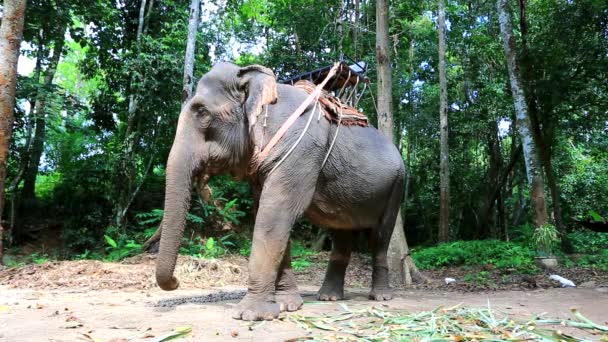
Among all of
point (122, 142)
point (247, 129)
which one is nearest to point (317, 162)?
point (247, 129)

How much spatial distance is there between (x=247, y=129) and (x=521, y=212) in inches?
746

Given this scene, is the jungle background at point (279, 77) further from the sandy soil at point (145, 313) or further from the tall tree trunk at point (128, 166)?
the sandy soil at point (145, 313)

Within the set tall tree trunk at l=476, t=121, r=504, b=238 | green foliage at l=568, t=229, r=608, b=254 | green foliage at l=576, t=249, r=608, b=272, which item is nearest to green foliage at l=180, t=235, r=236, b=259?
green foliage at l=576, t=249, r=608, b=272

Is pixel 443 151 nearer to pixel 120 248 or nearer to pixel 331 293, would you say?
pixel 120 248

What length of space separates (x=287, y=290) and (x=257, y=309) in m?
0.86

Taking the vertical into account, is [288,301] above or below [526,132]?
below

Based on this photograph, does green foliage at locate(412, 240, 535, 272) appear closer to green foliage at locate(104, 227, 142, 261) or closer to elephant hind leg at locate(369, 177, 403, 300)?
elephant hind leg at locate(369, 177, 403, 300)

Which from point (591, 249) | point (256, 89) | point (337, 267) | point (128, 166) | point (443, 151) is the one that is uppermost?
point (443, 151)

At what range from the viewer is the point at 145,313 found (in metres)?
3.71

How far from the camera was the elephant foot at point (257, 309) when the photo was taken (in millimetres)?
3497

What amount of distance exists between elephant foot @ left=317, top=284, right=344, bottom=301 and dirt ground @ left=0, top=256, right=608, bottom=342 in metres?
0.11

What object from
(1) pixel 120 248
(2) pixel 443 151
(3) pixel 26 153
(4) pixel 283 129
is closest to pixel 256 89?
(4) pixel 283 129

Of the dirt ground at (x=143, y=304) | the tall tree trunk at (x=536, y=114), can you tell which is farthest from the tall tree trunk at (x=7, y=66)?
the tall tree trunk at (x=536, y=114)

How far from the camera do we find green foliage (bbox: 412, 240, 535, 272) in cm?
1154
